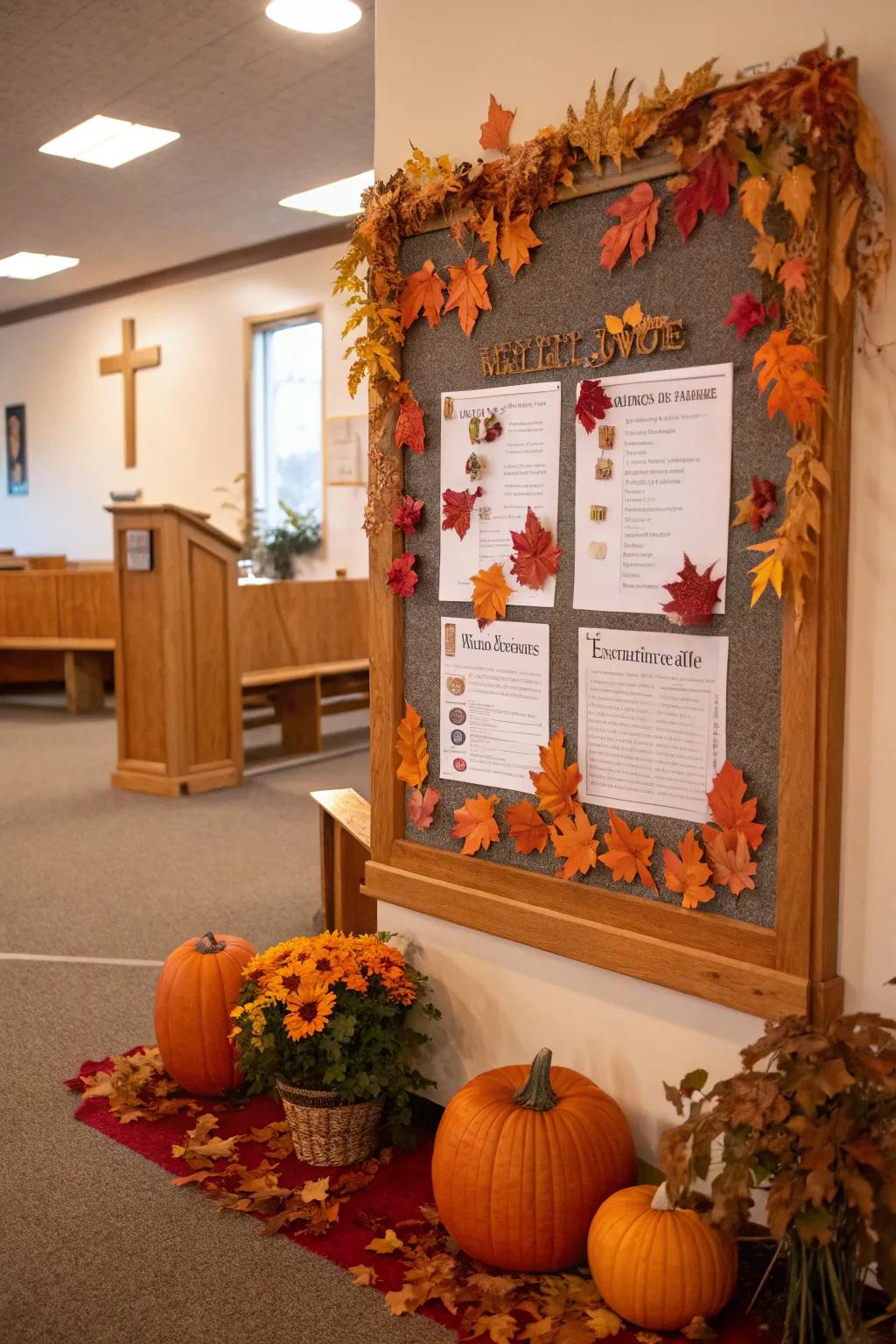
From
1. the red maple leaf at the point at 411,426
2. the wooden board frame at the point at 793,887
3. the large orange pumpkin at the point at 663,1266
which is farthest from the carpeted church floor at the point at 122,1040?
the red maple leaf at the point at 411,426

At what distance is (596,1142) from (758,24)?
1794 millimetres

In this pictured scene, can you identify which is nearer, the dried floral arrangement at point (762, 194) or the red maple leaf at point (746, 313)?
the dried floral arrangement at point (762, 194)

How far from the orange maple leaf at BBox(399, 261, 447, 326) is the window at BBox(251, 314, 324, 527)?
7.78 metres

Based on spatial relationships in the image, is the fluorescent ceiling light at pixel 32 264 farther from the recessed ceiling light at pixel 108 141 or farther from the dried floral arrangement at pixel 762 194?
the dried floral arrangement at pixel 762 194

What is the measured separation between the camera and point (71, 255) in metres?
11.0

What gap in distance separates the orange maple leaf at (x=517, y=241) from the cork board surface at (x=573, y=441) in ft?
0.07

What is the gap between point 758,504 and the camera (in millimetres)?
1927

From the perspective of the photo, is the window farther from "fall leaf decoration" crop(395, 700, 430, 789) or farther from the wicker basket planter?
the wicker basket planter

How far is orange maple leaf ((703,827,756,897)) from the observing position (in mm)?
1993

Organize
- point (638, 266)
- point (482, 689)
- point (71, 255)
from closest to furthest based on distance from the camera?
1. point (638, 266)
2. point (482, 689)
3. point (71, 255)

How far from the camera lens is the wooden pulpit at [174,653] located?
6055 mm

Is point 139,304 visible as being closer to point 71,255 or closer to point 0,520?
point 71,255

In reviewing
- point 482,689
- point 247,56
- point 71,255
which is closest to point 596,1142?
point 482,689

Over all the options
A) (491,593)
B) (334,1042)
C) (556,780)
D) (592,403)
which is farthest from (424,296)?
(334,1042)
